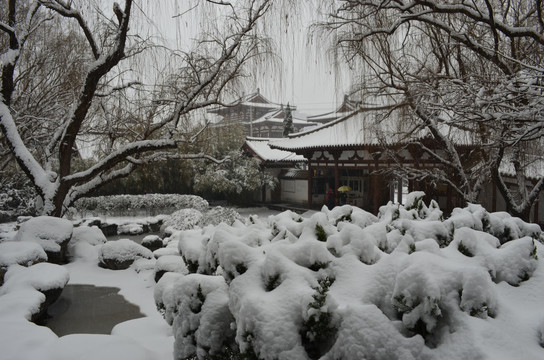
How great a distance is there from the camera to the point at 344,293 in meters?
1.71

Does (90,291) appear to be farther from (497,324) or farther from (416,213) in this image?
(497,324)

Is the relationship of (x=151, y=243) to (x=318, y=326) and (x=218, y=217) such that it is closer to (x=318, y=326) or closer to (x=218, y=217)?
(x=218, y=217)

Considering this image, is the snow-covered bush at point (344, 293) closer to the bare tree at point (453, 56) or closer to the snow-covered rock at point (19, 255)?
the bare tree at point (453, 56)

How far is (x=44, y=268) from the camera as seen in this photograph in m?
5.03

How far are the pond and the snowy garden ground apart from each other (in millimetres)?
1770

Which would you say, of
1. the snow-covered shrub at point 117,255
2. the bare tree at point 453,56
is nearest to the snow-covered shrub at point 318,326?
the bare tree at point 453,56

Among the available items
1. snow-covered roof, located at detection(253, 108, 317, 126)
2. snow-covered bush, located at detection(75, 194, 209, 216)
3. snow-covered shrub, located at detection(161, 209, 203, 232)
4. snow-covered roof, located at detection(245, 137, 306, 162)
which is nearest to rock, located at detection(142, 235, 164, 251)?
snow-covered shrub, located at detection(161, 209, 203, 232)

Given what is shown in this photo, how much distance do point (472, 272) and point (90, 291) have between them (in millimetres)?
6159

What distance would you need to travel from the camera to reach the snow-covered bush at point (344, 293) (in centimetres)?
150

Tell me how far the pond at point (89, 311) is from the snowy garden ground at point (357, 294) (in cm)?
177

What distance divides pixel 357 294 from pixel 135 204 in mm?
15196

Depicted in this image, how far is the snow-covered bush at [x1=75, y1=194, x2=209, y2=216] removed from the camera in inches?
599

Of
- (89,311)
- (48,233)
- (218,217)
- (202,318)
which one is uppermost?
A: (202,318)

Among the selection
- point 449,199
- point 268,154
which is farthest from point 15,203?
point 449,199
